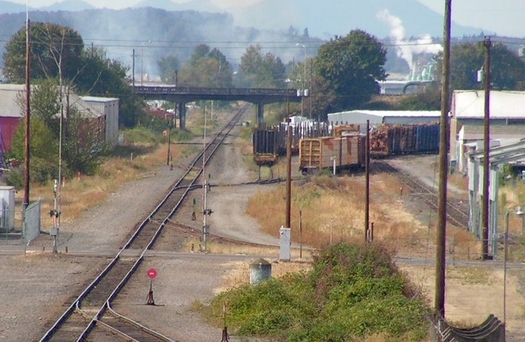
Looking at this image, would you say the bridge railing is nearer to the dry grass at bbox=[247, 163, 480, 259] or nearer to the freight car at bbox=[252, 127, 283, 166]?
the freight car at bbox=[252, 127, 283, 166]

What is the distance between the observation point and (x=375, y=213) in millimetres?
42594

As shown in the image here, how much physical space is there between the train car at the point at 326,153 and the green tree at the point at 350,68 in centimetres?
5095

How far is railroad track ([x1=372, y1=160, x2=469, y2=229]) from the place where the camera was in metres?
40.6

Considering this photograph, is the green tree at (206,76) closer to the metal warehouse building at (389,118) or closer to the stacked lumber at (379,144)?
the metal warehouse building at (389,118)

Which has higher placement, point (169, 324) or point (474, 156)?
point (474, 156)

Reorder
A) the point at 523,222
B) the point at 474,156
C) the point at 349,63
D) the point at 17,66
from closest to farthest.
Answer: the point at 523,222 < the point at 474,156 < the point at 17,66 < the point at 349,63

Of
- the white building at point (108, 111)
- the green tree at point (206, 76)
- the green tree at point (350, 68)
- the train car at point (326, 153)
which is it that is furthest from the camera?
the green tree at point (206, 76)

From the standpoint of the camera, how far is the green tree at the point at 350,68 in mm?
113000

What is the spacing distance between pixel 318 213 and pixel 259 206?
259 centimetres

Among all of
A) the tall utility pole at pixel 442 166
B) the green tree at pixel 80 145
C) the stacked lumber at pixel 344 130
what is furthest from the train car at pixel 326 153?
the tall utility pole at pixel 442 166

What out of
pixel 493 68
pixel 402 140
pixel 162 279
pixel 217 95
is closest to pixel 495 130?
pixel 402 140

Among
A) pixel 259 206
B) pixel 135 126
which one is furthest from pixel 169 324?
pixel 135 126

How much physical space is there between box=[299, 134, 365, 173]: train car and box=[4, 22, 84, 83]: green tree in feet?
116

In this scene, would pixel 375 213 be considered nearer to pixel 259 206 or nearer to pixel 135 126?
pixel 259 206
